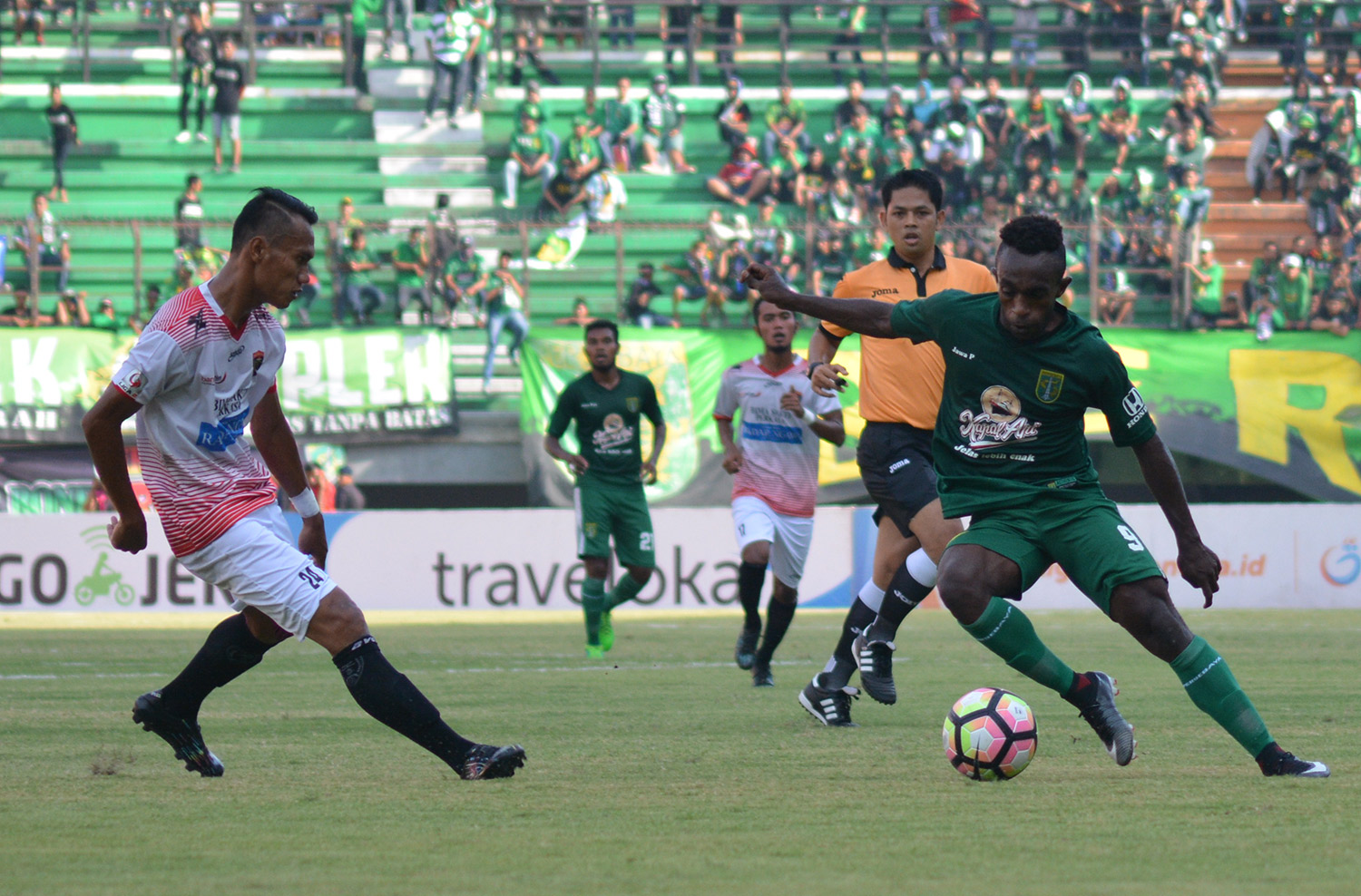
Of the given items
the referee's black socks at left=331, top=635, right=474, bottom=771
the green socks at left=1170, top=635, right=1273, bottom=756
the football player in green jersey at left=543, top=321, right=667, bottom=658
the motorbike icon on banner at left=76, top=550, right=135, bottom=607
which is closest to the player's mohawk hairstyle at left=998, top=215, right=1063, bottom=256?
the green socks at left=1170, top=635, right=1273, bottom=756

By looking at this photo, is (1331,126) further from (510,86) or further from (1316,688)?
(1316,688)

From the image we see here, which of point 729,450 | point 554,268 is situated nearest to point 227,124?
point 554,268

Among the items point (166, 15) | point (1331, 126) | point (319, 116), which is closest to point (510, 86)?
point (319, 116)

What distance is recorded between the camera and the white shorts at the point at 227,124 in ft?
86.7

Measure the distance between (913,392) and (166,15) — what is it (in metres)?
24.7

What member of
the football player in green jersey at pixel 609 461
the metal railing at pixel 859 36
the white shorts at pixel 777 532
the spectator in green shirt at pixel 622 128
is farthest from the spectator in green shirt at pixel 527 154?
the white shorts at pixel 777 532

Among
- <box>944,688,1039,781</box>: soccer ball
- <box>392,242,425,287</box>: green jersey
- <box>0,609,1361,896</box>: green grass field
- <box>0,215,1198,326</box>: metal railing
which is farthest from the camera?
<box>392,242,425,287</box>: green jersey

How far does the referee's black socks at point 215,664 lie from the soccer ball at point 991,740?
245 cm

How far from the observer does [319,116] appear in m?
27.9

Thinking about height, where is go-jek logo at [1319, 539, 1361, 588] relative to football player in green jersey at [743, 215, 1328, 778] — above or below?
below

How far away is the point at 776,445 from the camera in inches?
423

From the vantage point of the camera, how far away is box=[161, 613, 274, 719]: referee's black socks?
5.98m

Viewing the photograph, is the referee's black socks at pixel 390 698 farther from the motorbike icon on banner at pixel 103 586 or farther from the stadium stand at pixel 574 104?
the stadium stand at pixel 574 104

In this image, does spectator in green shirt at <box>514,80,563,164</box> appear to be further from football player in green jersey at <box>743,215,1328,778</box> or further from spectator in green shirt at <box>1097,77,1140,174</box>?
football player in green jersey at <box>743,215,1328,778</box>
